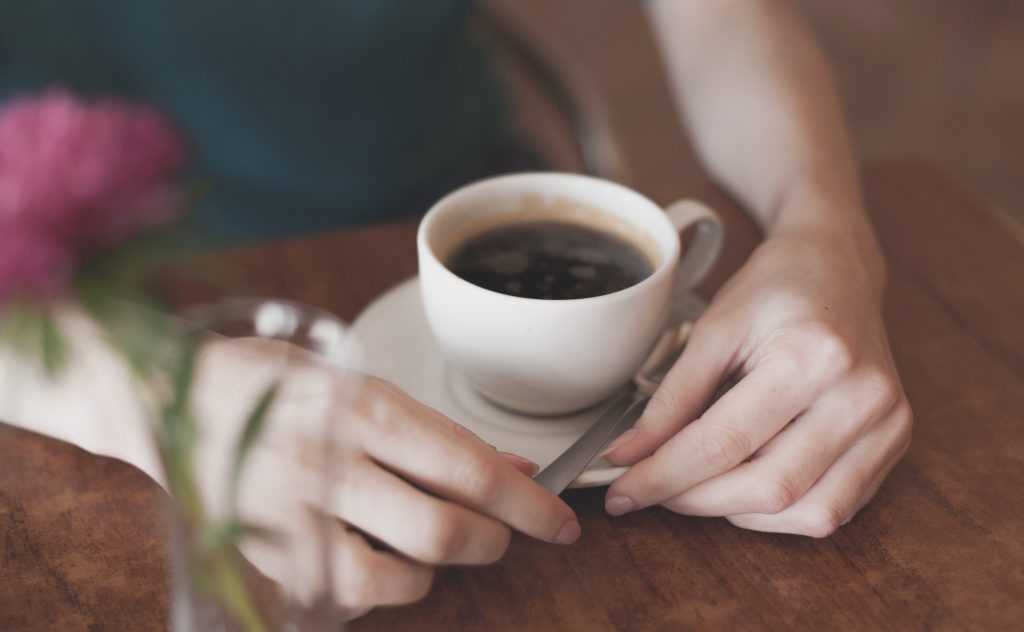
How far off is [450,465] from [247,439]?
145 millimetres

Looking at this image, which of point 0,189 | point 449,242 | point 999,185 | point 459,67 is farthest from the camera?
point 999,185

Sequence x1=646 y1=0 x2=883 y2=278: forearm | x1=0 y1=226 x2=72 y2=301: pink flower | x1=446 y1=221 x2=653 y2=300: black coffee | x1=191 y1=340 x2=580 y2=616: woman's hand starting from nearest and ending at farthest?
x1=0 y1=226 x2=72 y2=301: pink flower → x1=191 y1=340 x2=580 y2=616: woman's hand → x1=446 y1=221 x2=653 y2=300: black coffee → x1=646 y1=0 x2=883 y2=278: forearm

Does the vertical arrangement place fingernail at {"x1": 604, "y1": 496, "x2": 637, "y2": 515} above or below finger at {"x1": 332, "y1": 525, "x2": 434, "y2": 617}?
below

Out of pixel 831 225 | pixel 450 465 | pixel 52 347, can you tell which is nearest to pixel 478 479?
pixel 450 465

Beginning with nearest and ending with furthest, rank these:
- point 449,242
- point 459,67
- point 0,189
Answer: point 0,189 → point 449,242 → point 459,67

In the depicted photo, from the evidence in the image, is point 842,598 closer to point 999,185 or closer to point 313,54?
point 313,54

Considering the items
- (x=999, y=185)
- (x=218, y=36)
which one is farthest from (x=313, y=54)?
(x=999, y=185)

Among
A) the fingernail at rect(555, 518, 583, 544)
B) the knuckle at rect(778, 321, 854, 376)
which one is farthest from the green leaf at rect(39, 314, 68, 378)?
the knuckle at rect(778, 321, 854, 376)

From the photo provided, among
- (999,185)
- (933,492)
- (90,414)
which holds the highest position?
(90,414)

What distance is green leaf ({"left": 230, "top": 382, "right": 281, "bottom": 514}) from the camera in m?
0.34

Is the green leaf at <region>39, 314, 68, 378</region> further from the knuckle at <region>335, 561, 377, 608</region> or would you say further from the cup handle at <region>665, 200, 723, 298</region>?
the cup handle at <region>665, 200, 723, 298</region>

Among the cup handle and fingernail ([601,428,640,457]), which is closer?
fingernail ([601,428,640,457])

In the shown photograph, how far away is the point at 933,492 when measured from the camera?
0.57 metres

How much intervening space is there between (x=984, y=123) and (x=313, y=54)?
84.7 inches
